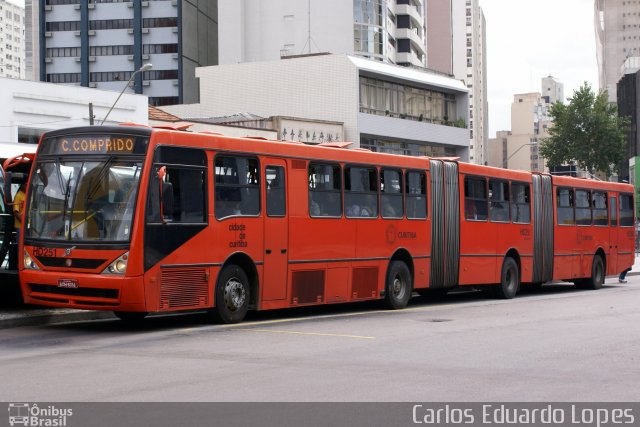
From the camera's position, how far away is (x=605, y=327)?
16500 mm

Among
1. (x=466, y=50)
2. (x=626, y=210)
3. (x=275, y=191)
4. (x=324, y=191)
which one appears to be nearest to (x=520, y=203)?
(x=626, y=210)

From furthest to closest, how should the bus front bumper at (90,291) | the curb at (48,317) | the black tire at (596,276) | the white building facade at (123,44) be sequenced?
the white building facade at (123,44) < the black tire at (596,276) < the curb at (48,317) < the bus front bumper at (90,291)

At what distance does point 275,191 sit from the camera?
17906 millimetres

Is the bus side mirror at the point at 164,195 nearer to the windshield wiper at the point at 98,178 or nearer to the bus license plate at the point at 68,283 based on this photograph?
the windshield wiper at the point at 98,178

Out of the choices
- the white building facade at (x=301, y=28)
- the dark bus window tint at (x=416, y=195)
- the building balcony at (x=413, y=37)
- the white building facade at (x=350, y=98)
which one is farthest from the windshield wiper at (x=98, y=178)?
the building balcony at (x=413, y=37)

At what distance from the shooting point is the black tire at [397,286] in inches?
825

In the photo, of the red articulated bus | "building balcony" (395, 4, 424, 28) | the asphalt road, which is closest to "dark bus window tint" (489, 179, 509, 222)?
the red articulated bus

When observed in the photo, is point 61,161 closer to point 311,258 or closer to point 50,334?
point 50,334

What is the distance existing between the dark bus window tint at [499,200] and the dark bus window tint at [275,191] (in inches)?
336

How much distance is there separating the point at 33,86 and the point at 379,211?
37.2m

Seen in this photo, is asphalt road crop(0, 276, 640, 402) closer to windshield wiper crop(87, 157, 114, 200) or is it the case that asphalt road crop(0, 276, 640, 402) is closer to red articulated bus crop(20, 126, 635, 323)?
red articulated bus crop(20, 126, 635, 323)
